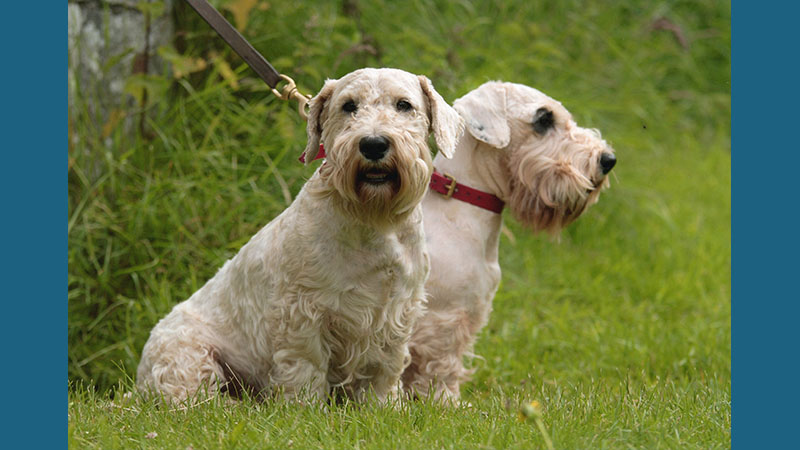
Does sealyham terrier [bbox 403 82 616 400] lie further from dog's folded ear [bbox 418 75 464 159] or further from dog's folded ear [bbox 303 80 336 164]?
dog's folded ear [bbox 303 80 336 164]

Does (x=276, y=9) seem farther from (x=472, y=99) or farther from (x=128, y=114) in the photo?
(x=472, y=99)

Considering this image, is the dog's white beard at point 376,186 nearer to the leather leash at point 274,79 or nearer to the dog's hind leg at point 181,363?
the leather leash at point 274,79

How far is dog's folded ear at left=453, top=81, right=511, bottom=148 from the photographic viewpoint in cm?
420

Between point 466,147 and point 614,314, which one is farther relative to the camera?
point 614,314

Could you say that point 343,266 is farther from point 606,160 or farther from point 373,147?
point 606,160

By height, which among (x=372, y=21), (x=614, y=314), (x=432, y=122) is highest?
(x=432, y=122)

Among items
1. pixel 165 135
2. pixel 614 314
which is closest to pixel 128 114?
pixel 165 135

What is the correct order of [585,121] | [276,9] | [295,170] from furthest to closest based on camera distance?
[585,121]
[276,9]
[295,170]

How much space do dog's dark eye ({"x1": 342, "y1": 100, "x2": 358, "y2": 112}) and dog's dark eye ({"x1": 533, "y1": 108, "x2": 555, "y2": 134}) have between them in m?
1.24

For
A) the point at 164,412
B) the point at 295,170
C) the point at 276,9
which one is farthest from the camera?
the point at 276,9

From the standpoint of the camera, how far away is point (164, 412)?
3.38m

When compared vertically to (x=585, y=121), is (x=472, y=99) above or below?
above

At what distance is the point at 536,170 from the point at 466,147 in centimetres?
36

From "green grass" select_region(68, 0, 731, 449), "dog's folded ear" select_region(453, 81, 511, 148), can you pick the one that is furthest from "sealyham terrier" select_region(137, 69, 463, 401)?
"dog's folded ear" select_region(453, 81, 511, 148)
